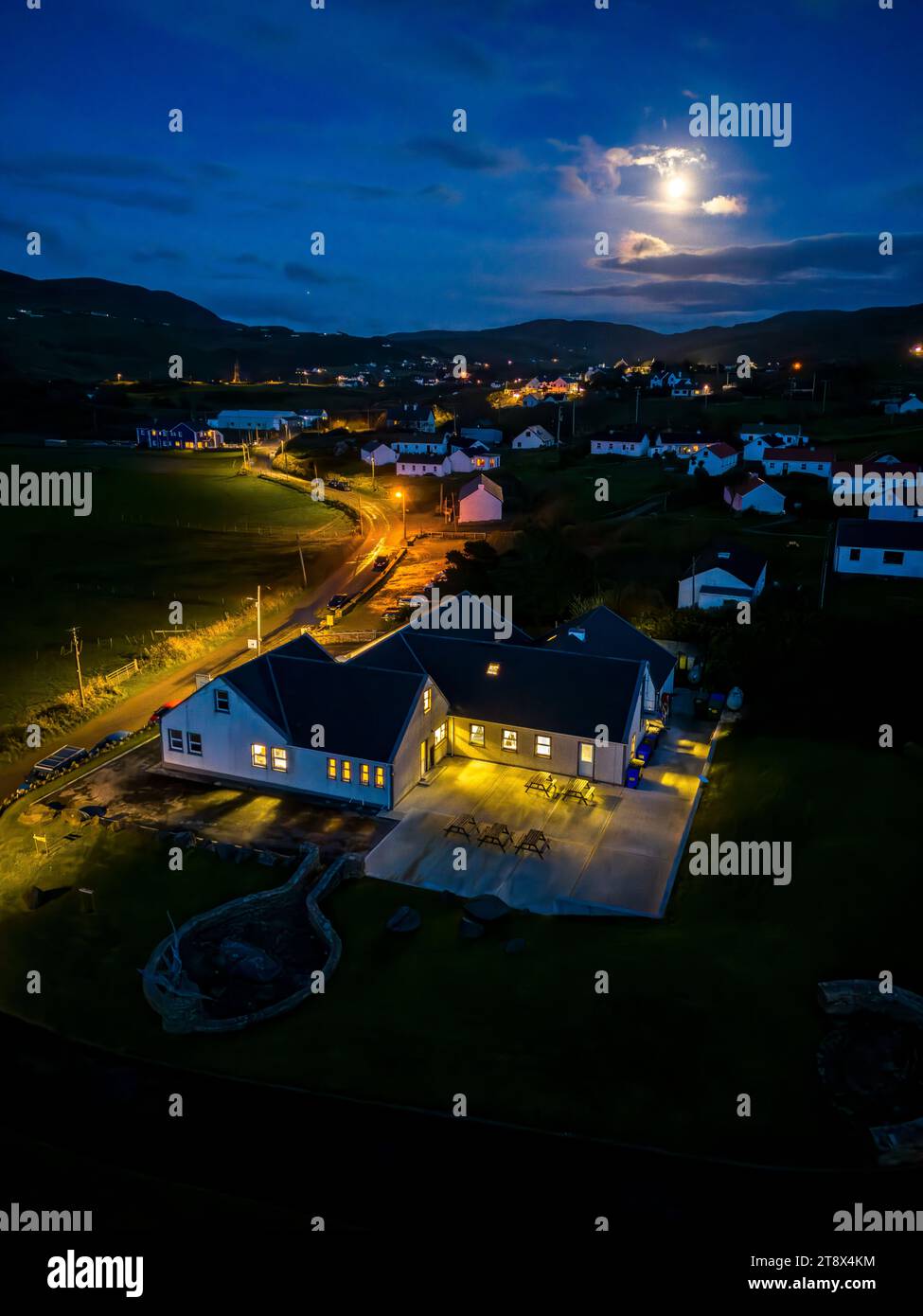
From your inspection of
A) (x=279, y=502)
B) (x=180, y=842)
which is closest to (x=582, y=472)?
(x=279, y=502)

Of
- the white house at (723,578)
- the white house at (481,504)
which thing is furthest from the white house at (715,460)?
the white house at (723,578)

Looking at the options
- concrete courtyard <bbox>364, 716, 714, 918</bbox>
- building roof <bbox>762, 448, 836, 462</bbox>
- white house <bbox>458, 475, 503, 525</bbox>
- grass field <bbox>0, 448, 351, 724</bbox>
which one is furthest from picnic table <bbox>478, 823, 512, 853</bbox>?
building roof <bbox>762, 448, 836, 462</bbox>

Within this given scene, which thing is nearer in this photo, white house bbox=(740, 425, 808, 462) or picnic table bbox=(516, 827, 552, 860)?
picnic table bbox=(516, 827, 552, 860)

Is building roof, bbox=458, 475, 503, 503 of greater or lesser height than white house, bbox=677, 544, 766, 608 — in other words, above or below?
above

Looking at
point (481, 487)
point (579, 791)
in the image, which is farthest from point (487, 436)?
point (579, 791)

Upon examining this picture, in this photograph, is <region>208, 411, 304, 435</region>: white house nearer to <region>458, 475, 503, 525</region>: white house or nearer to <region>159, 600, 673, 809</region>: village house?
<region>458, 475, 503, 525</region>: white house
